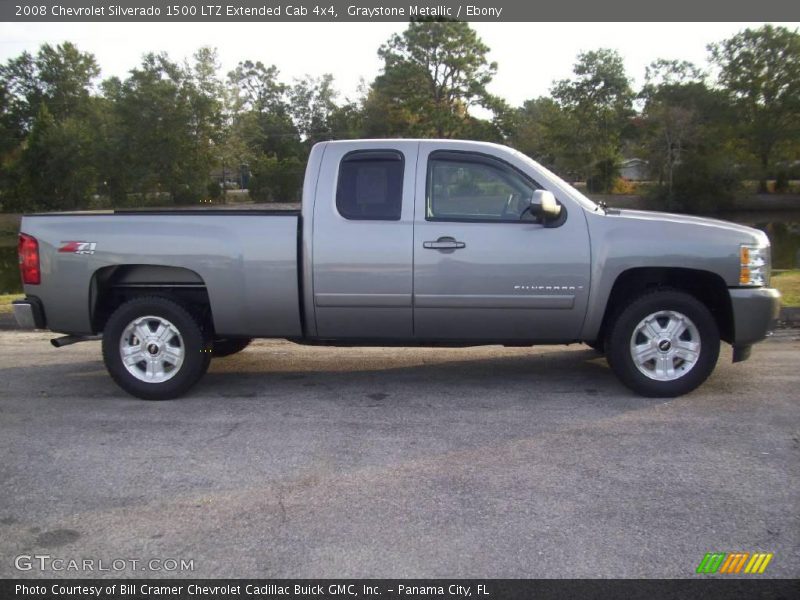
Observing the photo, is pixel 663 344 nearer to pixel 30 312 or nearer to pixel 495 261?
pixel 495 261

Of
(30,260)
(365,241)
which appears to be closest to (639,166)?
(365,241)

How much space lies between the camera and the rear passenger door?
223 inches

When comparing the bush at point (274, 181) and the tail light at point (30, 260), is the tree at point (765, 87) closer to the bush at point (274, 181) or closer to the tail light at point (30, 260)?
the bush at point (274, 181)

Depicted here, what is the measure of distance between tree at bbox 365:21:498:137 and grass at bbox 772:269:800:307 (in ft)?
109

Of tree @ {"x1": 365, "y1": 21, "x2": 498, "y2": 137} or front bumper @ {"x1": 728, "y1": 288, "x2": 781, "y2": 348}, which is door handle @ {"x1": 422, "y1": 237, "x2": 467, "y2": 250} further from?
tree @ {"x1": 365, "y1": 21, "x2": 498, "y2": 137}

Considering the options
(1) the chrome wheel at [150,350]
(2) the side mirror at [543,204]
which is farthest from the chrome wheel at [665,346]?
(1) the chrome wheel at [150,350]

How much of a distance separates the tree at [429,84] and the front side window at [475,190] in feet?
129

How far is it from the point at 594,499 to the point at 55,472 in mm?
3149

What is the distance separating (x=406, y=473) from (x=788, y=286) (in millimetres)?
8933

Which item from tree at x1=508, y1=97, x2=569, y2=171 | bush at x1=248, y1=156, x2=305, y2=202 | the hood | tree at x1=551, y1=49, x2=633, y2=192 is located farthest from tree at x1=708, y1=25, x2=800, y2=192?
the hood

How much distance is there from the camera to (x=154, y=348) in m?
5.86

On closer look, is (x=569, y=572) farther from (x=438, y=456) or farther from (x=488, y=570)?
(x=438, y=456)

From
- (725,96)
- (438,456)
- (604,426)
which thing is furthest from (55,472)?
(725,96)

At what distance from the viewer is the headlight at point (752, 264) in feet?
18.2
